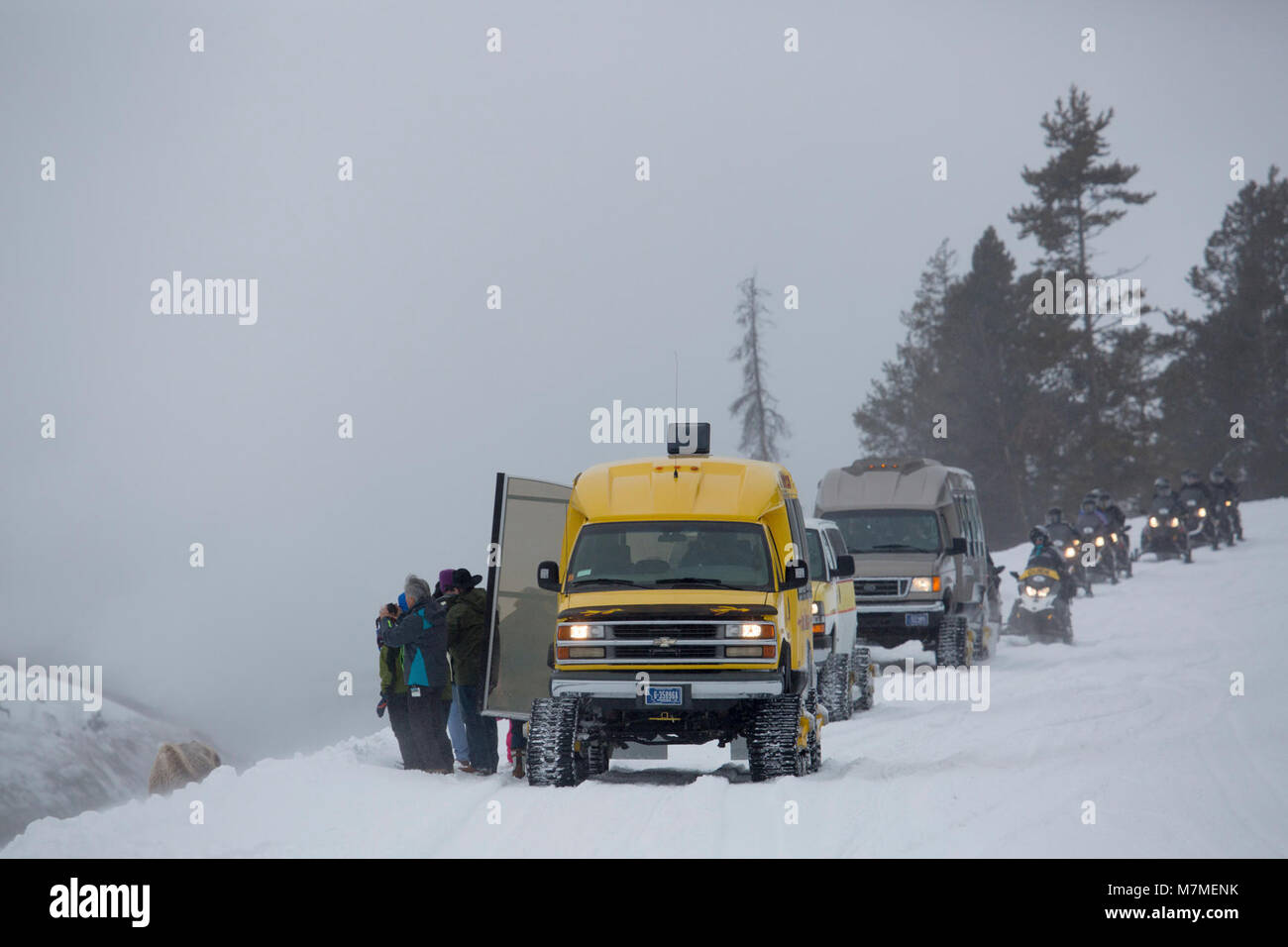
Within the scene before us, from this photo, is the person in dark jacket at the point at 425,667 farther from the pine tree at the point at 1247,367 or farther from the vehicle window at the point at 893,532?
the pine tree at the point at 1247,367

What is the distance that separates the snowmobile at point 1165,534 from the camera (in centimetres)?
3691

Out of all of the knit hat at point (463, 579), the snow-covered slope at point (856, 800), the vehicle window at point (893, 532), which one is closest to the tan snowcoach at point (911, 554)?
the vehicle window at point (893, 532)

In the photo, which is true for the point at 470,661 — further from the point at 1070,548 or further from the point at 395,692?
the point at 1070,548

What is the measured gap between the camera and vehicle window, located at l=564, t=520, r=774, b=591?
36.8 feet

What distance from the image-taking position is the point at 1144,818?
860cm

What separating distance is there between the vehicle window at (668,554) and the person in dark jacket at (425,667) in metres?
1.37

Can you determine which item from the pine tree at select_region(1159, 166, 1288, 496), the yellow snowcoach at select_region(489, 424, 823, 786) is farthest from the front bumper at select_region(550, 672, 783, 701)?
the pine tree at select_region(1159, 166, 1288, 496)

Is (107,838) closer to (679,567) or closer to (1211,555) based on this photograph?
(679,567)

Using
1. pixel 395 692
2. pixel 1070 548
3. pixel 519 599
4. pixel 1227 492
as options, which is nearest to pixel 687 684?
pixel 519 599

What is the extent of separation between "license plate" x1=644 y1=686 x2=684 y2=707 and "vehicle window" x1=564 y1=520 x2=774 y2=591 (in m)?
1.00

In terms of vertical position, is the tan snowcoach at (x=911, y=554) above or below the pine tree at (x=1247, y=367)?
below

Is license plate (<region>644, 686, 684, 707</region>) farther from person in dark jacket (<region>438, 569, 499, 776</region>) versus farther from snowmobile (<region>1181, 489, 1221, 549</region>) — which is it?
snowmobile (<region>1181, 489, 1221, 549</region>)
